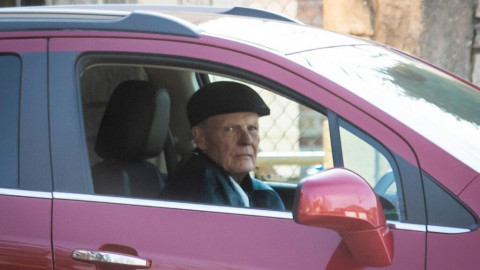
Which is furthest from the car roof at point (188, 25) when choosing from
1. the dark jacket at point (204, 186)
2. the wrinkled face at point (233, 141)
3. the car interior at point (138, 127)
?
the dark jacket at point (204, 186)

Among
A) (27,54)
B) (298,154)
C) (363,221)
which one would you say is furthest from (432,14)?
(363,221)

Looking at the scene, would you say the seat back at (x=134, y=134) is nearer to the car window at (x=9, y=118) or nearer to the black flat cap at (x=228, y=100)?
the black flat cap at (x=228, y=100)

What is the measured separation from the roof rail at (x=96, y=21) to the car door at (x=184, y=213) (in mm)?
36

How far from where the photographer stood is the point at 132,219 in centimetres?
321

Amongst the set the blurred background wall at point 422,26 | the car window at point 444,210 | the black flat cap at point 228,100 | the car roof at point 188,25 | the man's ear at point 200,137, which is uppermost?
the car roof at point 188,25

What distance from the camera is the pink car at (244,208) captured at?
290 centimetres

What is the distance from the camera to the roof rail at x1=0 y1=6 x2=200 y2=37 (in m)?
3.33

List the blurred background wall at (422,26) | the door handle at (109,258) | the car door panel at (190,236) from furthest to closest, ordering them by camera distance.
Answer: the blurred background wall at (422,26) < the door handle at (109,258) < the car door panel at (190,236)

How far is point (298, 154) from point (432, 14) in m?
1.31

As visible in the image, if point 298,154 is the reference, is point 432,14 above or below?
above

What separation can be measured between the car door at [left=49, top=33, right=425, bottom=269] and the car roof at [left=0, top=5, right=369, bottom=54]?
46 mm

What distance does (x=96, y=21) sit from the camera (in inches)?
135

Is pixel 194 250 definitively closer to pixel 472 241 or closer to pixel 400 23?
pixel 472 241

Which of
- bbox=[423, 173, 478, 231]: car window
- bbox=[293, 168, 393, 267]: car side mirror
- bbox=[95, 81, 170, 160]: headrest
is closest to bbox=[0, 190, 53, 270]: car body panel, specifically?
bbox=[95, 81, 170, 160]: headrest
